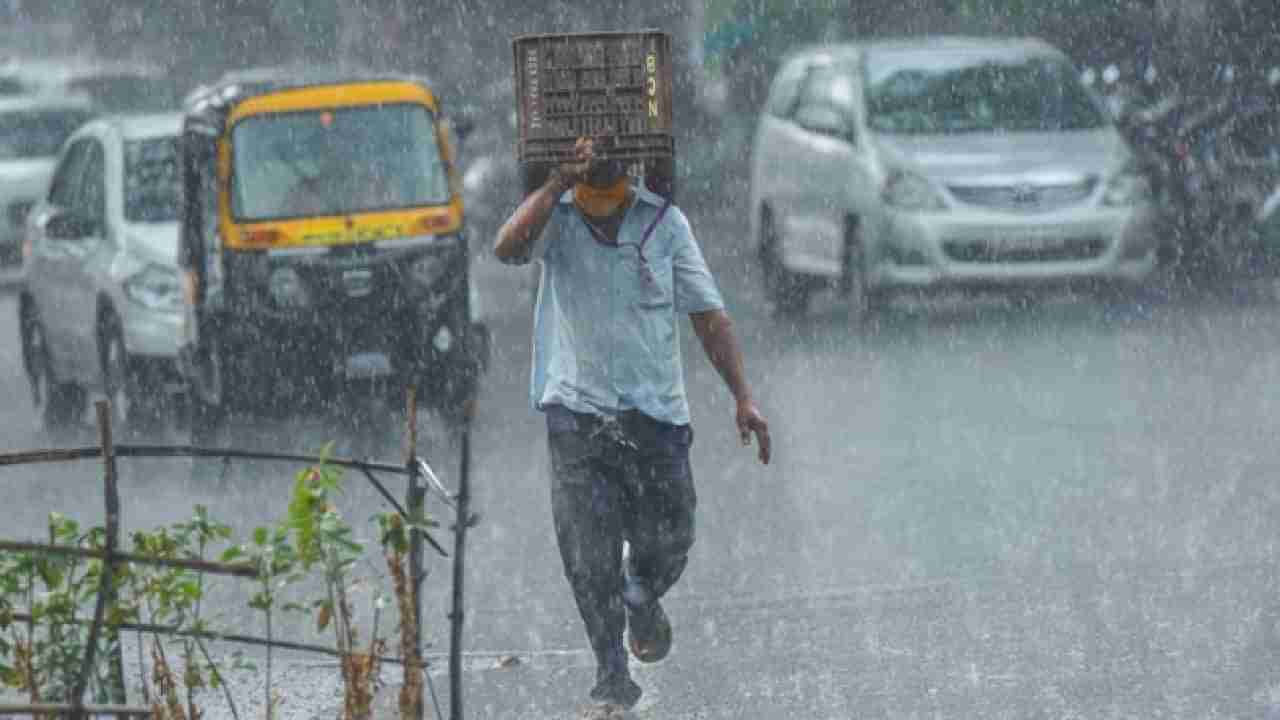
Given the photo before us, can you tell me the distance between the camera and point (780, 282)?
19.9m

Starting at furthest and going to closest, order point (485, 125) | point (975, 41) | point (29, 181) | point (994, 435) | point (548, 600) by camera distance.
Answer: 1. point (485, 125)
2. point (29, 181)
3. point (975, 41)
4. point (994, 435)
5. point (548, 600)

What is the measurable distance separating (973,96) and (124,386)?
6.57m

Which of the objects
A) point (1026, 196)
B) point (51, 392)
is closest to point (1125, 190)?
point (1026, 196)

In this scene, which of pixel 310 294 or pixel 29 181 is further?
pixel 29 181

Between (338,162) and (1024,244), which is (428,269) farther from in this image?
(1024,244)

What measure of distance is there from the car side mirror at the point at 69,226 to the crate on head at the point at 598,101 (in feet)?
25.3

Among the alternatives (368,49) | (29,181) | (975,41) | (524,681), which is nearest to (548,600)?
(524,681)

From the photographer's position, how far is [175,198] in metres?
15.4

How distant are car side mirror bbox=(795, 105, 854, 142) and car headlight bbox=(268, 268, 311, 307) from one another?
5.46 m

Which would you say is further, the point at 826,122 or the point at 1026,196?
the point at 826,122

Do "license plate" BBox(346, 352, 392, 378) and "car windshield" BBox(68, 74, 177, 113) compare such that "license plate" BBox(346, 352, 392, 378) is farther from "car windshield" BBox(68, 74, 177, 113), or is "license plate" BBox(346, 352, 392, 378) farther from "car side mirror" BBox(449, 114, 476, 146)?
"car windshield" BBox(68, 74, 177, 113)

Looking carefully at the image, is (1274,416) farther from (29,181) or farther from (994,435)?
(29,181)

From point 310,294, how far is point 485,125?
772 inches

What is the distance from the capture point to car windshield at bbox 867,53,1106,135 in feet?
61.7
